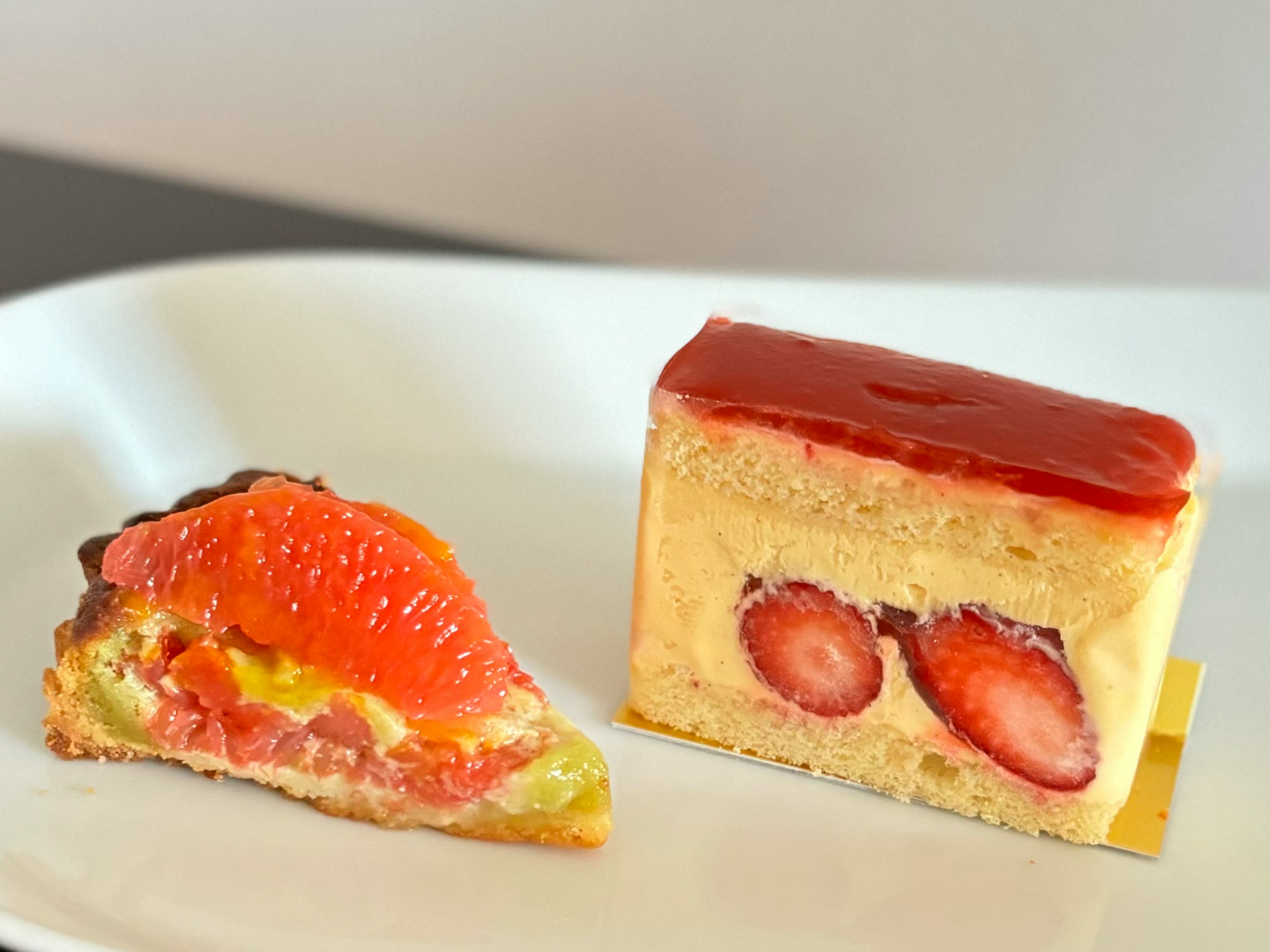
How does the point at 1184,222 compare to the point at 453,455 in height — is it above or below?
above

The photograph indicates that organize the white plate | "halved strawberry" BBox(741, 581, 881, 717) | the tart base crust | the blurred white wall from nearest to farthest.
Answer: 1. the white plate
2. the tart base crust
3. "halved strawberry" BBox(741, 581, 881, 717)
4. the blurred white wall

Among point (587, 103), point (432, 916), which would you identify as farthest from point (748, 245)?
point (432, 916)

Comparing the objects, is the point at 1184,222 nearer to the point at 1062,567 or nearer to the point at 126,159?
the point at 1062,567

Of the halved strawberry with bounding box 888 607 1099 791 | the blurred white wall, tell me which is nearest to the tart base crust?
the halved strawberry with bounding box 888 607 1099 791

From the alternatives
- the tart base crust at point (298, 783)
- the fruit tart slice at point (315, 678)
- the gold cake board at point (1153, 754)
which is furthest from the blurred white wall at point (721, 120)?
the tart base crust at point (298, 783)

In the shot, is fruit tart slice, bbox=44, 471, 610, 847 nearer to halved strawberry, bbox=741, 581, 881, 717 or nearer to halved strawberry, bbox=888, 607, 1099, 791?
halved strawberry, bbox=741, 581, 881, 717

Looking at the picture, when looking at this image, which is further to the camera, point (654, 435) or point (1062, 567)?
point (654, 435)

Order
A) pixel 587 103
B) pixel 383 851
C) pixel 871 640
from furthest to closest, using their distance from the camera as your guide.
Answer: pixel 587 103
pixel 871 640
pixel 383 851
